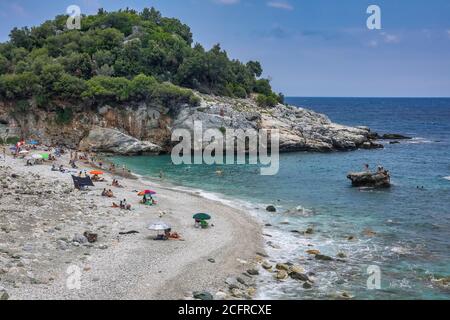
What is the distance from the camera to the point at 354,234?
32.2 metres

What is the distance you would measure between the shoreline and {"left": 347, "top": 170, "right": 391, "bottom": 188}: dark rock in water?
17433 mm

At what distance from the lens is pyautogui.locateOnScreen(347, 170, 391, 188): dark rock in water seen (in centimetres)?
4834

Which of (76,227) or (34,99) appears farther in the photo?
(34,99)

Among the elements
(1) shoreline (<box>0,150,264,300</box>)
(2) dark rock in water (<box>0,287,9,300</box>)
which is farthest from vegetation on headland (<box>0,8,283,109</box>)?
(2) dark rock in water (<box>0,287,9,300</box>)

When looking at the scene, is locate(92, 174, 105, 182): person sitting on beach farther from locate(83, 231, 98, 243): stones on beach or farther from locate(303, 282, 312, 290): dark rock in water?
locate(303, 282, 312, 290): dark rock in water

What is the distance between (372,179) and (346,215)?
12452mm

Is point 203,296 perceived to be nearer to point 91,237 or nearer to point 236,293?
point 236,293

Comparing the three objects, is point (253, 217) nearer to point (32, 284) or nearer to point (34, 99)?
point (32, 284)

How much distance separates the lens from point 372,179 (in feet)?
159

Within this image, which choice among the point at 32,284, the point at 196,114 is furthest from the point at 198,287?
the point at 196,114

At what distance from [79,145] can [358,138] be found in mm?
46929

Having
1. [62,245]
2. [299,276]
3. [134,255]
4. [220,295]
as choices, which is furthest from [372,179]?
[62,245]

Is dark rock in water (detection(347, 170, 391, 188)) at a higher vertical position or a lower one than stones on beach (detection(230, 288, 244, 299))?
higher

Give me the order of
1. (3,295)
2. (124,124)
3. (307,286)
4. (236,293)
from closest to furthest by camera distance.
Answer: (3,295) → (236,293) → (307,286) → (124,124)
